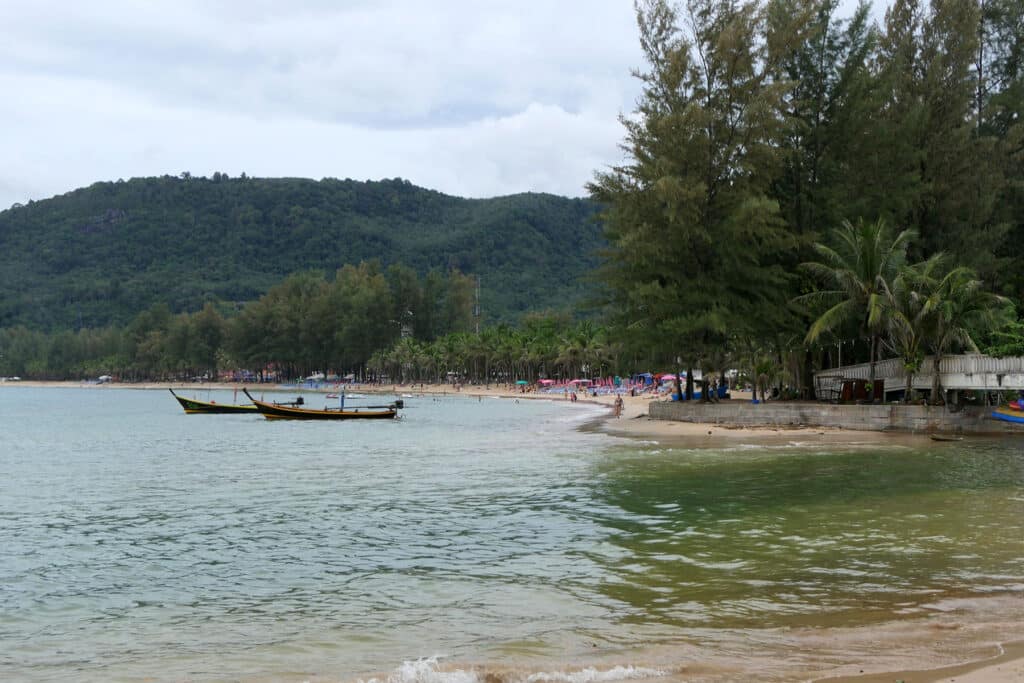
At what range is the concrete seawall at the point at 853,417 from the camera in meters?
32.0

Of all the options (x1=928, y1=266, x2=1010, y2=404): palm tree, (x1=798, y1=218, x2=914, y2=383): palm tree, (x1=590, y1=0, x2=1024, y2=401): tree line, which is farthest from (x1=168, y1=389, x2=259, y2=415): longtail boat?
(x1=928, y1=266, x2=1010, y2=404): palm tree

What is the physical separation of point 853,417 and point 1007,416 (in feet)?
16.8

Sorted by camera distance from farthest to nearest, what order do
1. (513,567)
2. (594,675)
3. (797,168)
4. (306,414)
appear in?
(306,414) → (797,168) → (513,567) → (594,675)

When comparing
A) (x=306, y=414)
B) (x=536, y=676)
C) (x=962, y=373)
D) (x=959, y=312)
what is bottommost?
(x=536, y=676)

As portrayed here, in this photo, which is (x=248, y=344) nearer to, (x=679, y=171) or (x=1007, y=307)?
(x=679, y=171)

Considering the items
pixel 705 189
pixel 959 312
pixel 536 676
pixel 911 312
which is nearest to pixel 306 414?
pixel 705 189

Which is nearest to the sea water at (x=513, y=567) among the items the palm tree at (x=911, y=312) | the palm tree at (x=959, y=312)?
the palm tree at (x=959, y=312)

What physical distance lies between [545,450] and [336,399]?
257 feet

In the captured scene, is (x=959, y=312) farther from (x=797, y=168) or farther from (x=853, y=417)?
(x=797, y=168)

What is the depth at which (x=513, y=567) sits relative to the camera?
12.7m

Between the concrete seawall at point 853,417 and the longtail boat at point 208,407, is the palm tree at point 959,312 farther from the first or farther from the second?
the longtail boat at point 208,407

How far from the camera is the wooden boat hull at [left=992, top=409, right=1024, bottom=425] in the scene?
30.9 m

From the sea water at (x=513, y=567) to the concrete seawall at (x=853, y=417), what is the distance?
583 cm

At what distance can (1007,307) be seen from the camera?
106 ft
